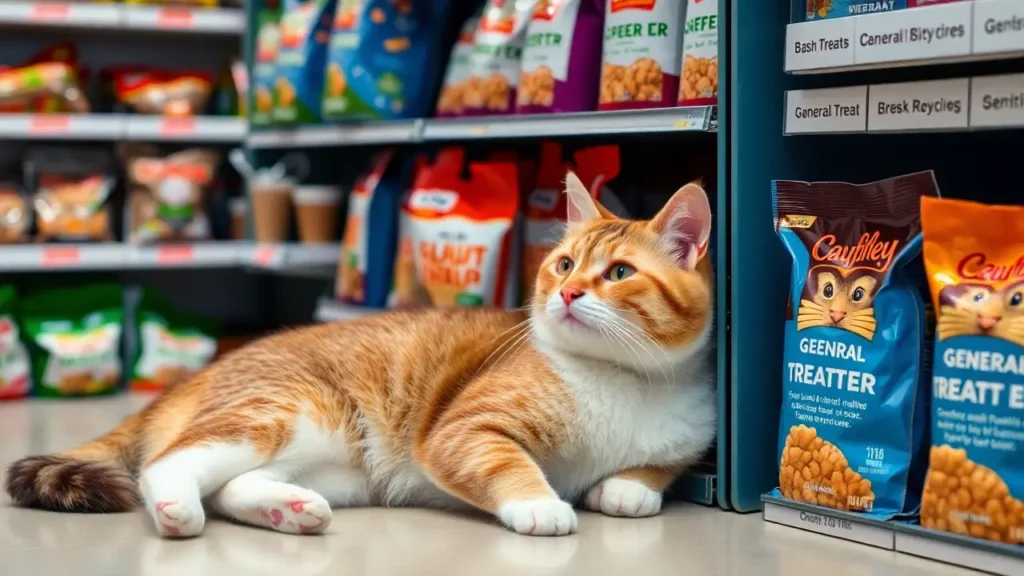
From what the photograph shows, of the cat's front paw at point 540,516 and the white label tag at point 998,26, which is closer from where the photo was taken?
the white label tag at point 998,26

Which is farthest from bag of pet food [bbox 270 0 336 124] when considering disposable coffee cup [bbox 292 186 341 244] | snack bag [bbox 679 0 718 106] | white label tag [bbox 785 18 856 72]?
white label tag [bbox 785 18 856 72]

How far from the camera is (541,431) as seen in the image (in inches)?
86.8

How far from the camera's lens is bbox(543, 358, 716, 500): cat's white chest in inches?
87.4

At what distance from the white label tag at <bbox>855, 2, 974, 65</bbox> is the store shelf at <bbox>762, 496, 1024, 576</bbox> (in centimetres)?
77

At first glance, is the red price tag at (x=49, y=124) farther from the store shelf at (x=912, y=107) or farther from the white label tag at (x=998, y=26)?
the white label tag at (x=998, y=26)

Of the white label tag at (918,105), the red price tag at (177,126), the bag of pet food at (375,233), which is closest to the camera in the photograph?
the white label tag at (918,105)

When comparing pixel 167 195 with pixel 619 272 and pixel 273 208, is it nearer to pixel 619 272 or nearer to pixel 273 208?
pixel 273 208

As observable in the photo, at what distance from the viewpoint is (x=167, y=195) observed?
4.21 metres

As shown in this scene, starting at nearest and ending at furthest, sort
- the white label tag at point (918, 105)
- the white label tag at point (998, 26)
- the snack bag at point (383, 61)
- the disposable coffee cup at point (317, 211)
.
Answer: the white label tag at point (998, 26) < the white label tag at point (918, 105) < the snack bag at point (383, 61) < the disposable coffee cup at point (317, 211)

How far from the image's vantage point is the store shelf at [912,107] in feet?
6.00

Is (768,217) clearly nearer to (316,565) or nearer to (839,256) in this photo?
(839,256)

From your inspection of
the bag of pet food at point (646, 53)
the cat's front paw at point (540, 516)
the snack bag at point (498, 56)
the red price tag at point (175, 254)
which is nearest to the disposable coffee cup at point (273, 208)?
the red price tag at point (175, 254)

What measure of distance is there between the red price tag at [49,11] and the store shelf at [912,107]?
114 inches

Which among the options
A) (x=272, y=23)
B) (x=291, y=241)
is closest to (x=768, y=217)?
(x=291, y=241)
